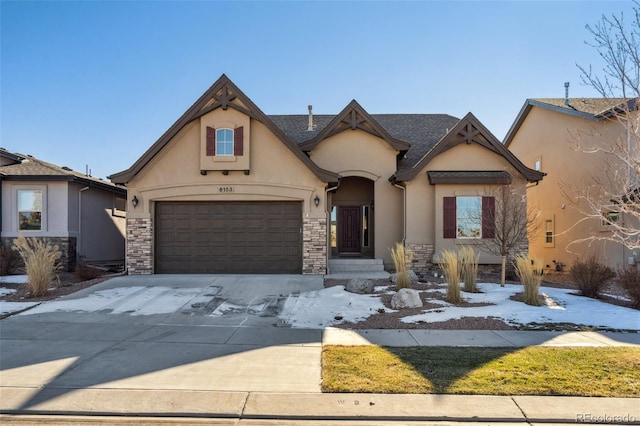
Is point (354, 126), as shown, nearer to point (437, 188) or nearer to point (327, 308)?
point (437, 188)

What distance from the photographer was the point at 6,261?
15.0 m

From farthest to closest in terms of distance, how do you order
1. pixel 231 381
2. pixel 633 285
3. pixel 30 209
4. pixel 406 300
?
pixel 30 209
pixel 633 285
pixel 406 300
pixel 231 381

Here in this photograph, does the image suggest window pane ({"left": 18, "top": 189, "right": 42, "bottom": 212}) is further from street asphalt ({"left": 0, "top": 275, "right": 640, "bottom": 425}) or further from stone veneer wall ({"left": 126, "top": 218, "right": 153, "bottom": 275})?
street asphalt ({"left": 0, "top": 275, "right": 640, "bottom": 425})

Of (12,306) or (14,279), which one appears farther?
(14,279)

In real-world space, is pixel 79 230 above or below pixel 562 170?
below

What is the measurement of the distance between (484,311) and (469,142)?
327 inches

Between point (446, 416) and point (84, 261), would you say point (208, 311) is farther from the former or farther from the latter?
point (84, 261)

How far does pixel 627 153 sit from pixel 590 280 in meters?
6.72

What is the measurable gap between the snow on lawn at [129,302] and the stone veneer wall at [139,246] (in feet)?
7.28

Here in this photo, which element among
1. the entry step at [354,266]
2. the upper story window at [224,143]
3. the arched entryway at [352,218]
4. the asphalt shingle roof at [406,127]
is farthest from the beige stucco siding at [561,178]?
the upper story window at [224,143]

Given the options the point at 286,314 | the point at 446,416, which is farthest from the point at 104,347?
the point at 446,416

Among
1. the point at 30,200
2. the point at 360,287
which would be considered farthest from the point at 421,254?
the point at 30,200

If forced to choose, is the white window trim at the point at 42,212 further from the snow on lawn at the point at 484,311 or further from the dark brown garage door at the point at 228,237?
the snow on lawn at the point at 484,311

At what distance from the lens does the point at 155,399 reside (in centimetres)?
480
